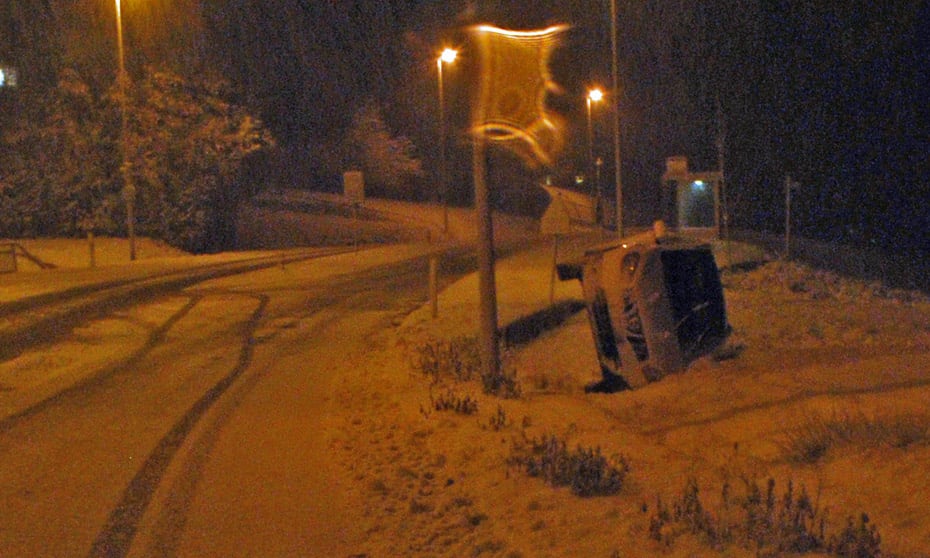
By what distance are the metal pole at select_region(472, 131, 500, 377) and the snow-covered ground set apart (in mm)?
455

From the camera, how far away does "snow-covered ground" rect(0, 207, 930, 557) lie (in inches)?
245

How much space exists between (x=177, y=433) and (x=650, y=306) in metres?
5.73

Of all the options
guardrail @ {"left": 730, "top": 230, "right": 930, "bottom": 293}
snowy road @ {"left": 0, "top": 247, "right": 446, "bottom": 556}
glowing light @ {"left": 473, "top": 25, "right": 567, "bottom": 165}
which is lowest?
guardrail @ {"left": 730, "top": 230, "right": 930, "bottom": 293}

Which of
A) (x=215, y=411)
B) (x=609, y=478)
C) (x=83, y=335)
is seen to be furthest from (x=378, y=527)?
(x=83, y=335)

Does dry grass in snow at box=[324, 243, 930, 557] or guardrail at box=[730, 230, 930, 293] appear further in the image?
guardrail at box=[730, 230, 930, 293]

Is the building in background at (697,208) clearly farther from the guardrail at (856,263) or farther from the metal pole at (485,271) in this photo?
the metal pole at (485,271)

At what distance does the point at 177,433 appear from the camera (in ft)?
31.5

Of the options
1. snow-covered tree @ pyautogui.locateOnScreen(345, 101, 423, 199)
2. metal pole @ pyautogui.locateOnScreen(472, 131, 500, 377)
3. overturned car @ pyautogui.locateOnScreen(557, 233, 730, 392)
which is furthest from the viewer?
snow-covered tree @ pyautogui.locateOnScreen(345, 101, 423, 199)

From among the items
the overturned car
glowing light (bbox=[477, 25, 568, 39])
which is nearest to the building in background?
the overturned car

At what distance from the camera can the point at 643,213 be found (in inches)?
2751

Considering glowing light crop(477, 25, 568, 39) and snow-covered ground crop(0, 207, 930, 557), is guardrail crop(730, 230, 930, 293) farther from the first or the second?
glowing light crop(477, 25, 568, 39)

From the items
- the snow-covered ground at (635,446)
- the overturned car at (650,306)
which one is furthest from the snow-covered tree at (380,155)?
the overturned car at (650,306)

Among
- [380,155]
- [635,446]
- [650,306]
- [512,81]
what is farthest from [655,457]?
[380,155]

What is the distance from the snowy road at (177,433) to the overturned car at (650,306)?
10.6 feet
